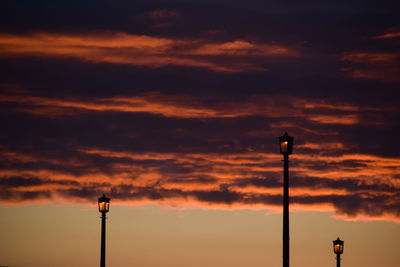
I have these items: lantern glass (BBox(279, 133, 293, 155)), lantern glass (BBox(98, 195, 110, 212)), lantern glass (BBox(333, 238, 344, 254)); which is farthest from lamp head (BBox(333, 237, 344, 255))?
lantern glass (BBox(279, 133, 293, 155))

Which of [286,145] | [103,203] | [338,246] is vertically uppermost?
[286,145]

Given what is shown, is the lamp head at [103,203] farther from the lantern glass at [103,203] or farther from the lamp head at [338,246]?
the lamp head at [338,246]

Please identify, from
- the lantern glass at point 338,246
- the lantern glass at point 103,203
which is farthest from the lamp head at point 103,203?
the lantern glass at point 338,246

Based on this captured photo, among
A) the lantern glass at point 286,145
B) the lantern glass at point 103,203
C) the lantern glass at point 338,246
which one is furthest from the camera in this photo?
the lantern glass at point 338,246

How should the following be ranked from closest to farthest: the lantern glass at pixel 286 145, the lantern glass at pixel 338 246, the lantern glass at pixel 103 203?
the lantern glass at pixel 286 145
the lantern glass at pixel 103 203
the lantern glass at pixel 338 246

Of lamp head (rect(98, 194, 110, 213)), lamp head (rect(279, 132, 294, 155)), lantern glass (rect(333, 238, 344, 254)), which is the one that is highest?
lamp head (rect(279, 132, 294, 155))

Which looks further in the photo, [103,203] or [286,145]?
[103,203]

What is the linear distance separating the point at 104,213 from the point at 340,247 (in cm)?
1486

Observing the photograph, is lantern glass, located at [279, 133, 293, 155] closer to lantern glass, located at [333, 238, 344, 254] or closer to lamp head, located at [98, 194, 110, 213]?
lamp head, located at [98, 194, 110, 213]

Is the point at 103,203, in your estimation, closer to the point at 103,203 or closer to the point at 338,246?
the point at 103,203

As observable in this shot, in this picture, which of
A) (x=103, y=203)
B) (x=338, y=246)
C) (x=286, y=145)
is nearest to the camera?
(x=286, y=145)

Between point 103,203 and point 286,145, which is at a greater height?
point 286,145

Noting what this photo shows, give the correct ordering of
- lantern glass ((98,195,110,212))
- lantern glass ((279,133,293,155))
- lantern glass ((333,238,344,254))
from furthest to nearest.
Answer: lantern glass ((333,238,344,254)) < lantern glass ((98,195,110,212)) < lantern glass ((279,133,293,155))

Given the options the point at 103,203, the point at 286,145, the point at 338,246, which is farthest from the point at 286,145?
the point at 338,246
